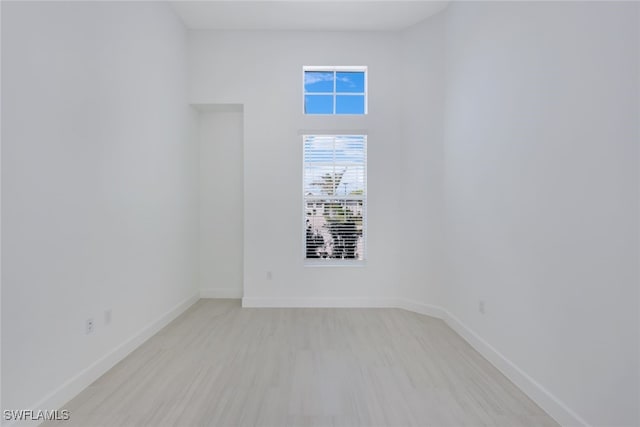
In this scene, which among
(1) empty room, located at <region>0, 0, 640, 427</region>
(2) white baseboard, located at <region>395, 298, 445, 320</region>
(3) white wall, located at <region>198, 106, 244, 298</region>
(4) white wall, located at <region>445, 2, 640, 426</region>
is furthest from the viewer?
(3) white wall, located at <region>198, 106, 244, 298</region>

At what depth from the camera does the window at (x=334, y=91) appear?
4195 millimetres

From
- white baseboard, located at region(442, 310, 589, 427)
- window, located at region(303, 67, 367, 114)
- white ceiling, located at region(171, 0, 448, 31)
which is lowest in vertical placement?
white baseboard, located at region(442, 310, 589, 427)

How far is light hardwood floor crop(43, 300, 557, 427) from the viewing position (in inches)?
75.4

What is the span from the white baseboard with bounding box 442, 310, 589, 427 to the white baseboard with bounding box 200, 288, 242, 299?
2.84 meters

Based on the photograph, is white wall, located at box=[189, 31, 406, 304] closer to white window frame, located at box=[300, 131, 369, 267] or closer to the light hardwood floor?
white window frame, located at box=[300, 131, 369, 267]

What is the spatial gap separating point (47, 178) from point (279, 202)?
2452 millimetres

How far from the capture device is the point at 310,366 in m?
2.53

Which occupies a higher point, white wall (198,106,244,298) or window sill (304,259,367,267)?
white wall (198,106,244,298)

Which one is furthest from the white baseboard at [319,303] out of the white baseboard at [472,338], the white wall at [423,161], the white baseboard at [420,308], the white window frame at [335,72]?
the white window frame at [335,72]

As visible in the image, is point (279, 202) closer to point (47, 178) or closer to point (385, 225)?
point (385, 225)

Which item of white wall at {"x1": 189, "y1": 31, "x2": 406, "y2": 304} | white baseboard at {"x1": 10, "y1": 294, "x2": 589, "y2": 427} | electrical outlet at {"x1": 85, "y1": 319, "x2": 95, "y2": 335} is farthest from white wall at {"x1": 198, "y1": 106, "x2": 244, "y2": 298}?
electrical outlet at {"x1": 85, "y1": 319, "x2": 95, "y2": 335}

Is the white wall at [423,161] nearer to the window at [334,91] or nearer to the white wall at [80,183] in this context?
the window at [334,91]

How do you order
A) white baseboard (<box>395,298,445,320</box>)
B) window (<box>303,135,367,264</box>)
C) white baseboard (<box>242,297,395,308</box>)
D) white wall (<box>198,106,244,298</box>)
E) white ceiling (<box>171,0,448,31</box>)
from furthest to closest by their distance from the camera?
white wall (<box>198,106,244,298</box>), window (<box>303,135,367,264</box>), white baseboard (<box>242,297,395,308</box>), white baseboard (<box>395,298,445,320</box>), white ceiling (<box>171,0,448,31</box>)

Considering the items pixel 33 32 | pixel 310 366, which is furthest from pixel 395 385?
pixel 33 32
